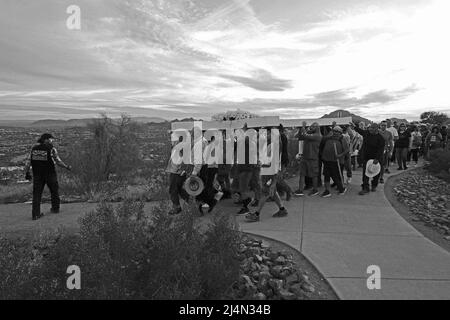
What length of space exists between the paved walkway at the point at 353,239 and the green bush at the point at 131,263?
4.55ft

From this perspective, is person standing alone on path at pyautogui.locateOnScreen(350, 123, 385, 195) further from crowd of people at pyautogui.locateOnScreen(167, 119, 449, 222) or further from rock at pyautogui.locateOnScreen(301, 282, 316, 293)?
rock at pyautogui.locateOnScreen(301, 282, 316, 293)

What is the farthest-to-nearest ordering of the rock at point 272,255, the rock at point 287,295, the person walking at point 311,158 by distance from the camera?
the person walking at point 311,158
the rock at point 272,255
the rock at point 287,295

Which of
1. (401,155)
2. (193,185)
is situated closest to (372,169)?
(193,185)

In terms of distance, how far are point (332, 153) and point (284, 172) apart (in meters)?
1.34

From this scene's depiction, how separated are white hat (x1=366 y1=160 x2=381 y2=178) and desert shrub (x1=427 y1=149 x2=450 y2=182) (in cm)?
712

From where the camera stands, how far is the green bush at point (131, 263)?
3.10m

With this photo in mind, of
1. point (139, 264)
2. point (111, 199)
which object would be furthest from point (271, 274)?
point (111, 199)

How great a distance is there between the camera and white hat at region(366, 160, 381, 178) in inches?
370

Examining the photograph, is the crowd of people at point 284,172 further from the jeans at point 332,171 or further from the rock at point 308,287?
the rock at point 308,287

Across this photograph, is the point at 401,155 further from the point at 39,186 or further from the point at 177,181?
the point at 39,186

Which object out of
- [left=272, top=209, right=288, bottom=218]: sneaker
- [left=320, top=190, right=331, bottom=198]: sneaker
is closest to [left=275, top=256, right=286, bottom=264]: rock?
[left=272, top=209, right=288, bottom=218]: sneaker

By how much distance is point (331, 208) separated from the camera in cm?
804

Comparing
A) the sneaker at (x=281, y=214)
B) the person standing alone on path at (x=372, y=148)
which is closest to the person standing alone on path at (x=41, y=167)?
the sneaker at (x=281, y=214)
